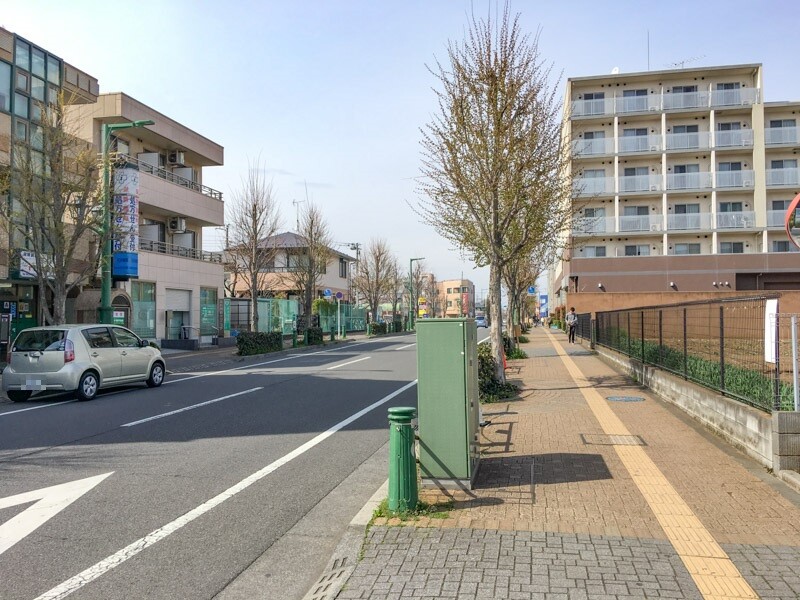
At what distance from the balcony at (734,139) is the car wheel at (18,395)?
44.9 m

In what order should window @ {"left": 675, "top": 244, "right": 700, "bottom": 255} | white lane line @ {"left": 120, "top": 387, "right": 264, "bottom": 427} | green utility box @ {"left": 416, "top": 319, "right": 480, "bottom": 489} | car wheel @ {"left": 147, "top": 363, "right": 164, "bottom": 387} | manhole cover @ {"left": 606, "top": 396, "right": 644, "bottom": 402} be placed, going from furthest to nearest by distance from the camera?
window @ {"left": 675, "top": 244, "right": 700, "bottom": 255} < car wheel @ {"left": 147, "top": 363, "right": 164, "bottom": 387} < manhole cover @ {"left": 606, "top": 396, "right": 644, "bottom": 402} < white lane line @ {"left": 120, "top": 387, "right": 264, "bottom": 427} < green utility box @ {"left": 416, "top": 319, "right": 480, "bottom": 489}

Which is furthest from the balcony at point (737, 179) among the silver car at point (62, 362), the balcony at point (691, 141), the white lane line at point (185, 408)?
the silver car at point (62, 362)

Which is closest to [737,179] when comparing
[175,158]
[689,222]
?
[689,222]

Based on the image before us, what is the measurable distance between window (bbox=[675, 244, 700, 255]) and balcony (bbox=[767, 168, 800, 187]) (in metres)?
6.45

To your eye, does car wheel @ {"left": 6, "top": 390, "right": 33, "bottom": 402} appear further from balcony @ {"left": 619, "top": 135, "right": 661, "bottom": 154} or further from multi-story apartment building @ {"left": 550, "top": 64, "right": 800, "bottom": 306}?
balcony @ {"left": 619, "top": 135, "right": 661, "bottom": 154}

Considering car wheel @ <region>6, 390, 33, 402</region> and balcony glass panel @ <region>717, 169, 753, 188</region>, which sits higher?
balcony glass panel @ <region>717, 169, 753, 188</region>

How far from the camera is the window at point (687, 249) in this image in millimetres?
45344

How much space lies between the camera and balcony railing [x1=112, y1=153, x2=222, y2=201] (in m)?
29.3

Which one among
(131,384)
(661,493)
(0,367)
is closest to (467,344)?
(661,493)

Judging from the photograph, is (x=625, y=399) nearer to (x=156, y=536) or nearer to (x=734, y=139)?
(x=156, y=536)

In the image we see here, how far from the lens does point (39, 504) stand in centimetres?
570

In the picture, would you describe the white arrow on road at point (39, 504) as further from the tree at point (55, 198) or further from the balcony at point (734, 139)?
the balcony at point (734, 139)

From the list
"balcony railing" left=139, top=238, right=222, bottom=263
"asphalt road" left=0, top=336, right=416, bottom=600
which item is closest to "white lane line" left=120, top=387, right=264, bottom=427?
"asphalt road" left=0, top=336, right=416, bottom=600

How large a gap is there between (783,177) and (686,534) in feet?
156
